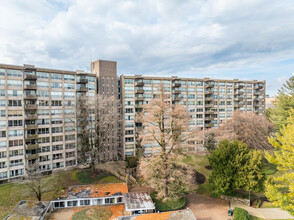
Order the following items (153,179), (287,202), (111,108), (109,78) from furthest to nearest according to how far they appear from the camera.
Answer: (109,78) → (111,108) → (153,179) → (287,202)

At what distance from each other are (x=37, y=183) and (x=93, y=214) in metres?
17.8

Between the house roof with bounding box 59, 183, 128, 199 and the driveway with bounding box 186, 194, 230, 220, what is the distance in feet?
37.4

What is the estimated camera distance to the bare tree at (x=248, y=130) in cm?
4197

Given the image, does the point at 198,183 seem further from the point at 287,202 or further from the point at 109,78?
the point at 109,78

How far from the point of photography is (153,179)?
26.6m

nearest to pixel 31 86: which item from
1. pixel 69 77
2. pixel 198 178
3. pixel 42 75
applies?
pixel 42 75

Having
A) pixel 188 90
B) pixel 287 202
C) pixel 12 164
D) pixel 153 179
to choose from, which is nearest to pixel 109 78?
pixel 188 90

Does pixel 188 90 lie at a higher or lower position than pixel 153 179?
higher

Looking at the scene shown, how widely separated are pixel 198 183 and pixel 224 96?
134 feet

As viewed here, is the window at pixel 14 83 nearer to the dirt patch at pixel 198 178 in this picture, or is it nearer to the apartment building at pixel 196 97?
the apartment building at pixel 196 97

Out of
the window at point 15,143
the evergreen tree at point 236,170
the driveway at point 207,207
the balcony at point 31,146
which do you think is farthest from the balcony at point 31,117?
the evergreen tree at point 236,170

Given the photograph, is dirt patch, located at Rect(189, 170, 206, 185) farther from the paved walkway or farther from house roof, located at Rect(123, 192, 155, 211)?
house roof, located at Rect(123, 192, 155, 211)

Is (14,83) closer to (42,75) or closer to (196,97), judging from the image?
(42,75)

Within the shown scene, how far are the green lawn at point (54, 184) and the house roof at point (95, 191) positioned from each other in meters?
2.43
